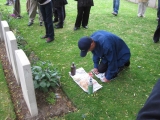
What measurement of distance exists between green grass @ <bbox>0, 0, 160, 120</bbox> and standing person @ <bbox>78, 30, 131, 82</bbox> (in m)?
0.31

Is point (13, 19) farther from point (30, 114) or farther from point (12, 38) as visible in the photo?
point (30, 114)

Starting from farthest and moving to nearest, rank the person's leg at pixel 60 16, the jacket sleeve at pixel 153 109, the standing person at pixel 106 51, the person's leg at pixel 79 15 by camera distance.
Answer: the person's leg at pixel 60 16 → the person's leg at pixel 79 15 → the standing person at pixel 106 51 → the jacket sleeve at pixel 153 109

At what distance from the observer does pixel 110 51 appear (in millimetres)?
3100

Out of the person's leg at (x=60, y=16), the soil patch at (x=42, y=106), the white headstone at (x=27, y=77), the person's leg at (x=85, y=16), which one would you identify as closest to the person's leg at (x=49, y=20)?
the person's leg at (x=60, y=16)

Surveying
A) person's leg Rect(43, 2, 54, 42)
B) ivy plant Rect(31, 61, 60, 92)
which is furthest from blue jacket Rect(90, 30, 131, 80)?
person's leg Rect(43, 2, 54, 42)

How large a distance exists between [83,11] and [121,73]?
9.23 feet

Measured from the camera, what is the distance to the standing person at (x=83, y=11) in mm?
5457

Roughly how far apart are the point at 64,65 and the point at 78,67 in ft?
1.07

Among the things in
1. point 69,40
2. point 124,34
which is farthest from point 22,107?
point 124,34

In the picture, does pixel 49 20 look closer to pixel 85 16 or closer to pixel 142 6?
pixel 85 16

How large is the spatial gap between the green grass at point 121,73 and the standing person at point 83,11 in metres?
0.26

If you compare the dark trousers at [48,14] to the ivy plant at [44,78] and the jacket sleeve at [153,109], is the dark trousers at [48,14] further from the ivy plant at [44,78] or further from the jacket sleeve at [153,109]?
the jacket sleeve at [153,109]

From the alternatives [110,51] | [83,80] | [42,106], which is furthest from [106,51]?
[42,106]

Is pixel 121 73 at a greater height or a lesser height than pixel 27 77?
lesser
